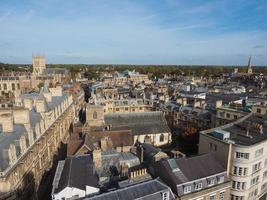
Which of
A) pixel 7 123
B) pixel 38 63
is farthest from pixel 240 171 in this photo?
pixel 38 63

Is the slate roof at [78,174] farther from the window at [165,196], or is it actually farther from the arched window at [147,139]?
the arched window at [147,139]

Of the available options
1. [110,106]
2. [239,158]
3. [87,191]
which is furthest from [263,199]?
[110,106]

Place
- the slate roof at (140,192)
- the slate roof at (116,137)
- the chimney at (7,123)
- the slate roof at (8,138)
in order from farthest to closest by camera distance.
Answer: the slate roof at (116,137), the chimney at (7,123), the slate roof at (8,138), the slate roof at (140,192)

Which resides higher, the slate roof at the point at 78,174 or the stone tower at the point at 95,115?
the stone tower at the point at 95,115

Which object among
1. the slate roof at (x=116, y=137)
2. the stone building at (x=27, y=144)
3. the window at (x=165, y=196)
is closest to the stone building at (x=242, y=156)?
the window at (x=165, y=196)

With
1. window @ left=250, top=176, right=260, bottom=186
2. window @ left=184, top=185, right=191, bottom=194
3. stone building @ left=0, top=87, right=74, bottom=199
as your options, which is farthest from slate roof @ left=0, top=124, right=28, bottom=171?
window @ left=250, top=176, right=260, bottom=186

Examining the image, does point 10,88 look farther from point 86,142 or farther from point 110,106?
point 86,142

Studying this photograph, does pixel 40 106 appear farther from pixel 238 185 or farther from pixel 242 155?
pixel 238 185

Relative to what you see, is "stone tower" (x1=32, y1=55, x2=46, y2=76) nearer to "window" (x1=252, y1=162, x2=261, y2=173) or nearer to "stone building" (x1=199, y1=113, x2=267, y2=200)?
"stone building" (x1=199, y1=113, x2=267, y2=200)
